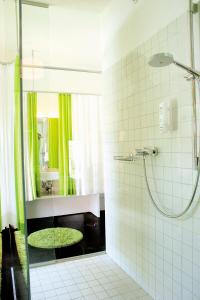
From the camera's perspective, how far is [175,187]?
1578 mm

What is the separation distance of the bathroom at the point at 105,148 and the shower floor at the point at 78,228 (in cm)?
2

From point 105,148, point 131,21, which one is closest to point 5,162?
point 105,148

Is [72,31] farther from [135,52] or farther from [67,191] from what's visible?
[67,191]

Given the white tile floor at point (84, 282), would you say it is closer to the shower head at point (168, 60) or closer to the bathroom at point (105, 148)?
the bathroom at point (105, 148)

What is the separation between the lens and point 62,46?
3025 mm

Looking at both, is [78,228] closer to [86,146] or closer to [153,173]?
[86,146]

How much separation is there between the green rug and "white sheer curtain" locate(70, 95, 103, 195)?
0.63 m

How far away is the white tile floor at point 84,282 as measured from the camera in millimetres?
1858

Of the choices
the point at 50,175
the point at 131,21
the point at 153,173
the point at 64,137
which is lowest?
the point at 50,175

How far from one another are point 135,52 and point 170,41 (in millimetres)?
452

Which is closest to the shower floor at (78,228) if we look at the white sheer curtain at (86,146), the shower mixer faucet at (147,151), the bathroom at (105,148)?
the bathroom at (105,148)

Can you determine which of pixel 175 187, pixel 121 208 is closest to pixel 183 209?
pixel 175 187

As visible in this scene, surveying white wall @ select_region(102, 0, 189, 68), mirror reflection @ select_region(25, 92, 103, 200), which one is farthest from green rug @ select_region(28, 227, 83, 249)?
white wall @ select_region(102, 0, 189, 68)

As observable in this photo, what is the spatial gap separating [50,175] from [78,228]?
0.81 metres
